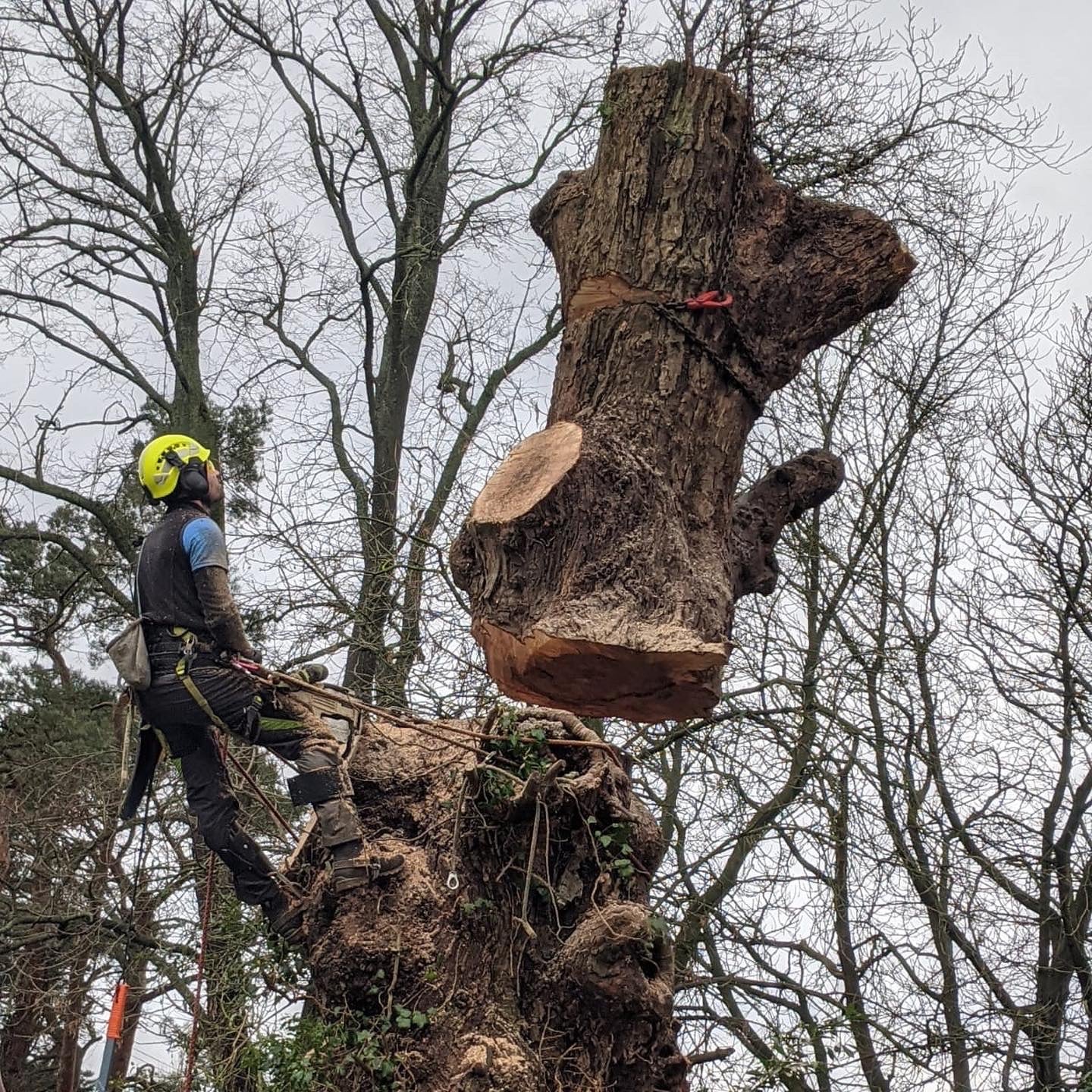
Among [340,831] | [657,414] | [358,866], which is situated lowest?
[358,866]

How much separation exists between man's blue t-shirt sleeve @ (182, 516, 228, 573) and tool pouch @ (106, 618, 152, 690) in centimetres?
34

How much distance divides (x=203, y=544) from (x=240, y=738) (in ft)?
2.58

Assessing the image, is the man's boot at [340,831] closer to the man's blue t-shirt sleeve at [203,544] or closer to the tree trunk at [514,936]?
the tree trunk at [514,936]

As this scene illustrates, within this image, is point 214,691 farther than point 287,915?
No

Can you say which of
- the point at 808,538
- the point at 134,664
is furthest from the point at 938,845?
the point at 134,664

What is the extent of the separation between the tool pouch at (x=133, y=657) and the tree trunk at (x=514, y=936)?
1.03 m

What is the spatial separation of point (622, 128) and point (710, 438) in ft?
3.94

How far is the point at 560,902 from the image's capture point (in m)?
5.29

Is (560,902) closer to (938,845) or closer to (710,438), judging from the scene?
(710,438)

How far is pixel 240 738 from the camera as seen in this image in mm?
5395

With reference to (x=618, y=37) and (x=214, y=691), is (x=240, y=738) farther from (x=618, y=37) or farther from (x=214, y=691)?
(x=618, y=37)

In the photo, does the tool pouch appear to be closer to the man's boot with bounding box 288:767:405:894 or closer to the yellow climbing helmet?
the yellow climbing helmet

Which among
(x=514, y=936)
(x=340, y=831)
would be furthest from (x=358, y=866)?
(x=514, y=936)

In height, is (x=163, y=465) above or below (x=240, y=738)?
above
